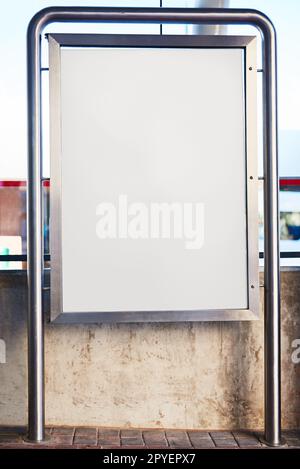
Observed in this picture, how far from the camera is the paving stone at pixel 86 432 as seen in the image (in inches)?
140

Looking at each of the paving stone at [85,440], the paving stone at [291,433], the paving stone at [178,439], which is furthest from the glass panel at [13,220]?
the paving stone at [291,433]

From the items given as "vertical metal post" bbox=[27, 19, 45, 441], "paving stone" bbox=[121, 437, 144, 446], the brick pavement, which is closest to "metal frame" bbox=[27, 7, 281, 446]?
"vertical metal post" bbox=[27, 19, 45, 441]

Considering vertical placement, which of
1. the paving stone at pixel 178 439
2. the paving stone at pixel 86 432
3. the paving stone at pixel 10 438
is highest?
the paving stone at pixel 10 438

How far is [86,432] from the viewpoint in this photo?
11.8 ft

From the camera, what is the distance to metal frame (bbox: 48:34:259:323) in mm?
3350

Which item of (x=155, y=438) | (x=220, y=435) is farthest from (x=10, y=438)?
(x=220, y=435)

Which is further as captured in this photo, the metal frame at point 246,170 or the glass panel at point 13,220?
the glass panel at point 13,220

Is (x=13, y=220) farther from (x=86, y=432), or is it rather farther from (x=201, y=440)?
(x=201, y=440)

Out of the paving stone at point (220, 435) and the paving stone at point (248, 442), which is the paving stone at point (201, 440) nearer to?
the paving stone at point (220, 435)

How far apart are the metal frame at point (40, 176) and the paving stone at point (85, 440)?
0.21 meters

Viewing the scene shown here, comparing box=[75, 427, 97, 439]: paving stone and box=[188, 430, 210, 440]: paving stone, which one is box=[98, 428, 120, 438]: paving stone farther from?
box=[188, 430, 210, 440]: paving stone

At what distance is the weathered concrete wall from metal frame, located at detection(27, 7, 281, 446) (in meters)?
0.31

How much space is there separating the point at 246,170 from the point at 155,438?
66.4 inches

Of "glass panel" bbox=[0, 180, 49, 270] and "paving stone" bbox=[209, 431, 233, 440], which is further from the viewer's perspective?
"glass panel" bbox=[0, 180, 49, 270]
